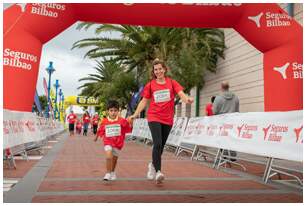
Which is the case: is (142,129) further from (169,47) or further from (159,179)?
(159,179)

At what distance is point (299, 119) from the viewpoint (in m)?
6.40

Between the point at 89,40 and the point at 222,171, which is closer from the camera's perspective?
the point at 222,171

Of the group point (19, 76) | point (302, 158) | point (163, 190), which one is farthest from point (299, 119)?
point (19, 76)

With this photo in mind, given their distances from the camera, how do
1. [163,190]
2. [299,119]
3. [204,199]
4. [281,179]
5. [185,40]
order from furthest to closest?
[185,40], [281,179], [299,119], [163,190], [204,199]

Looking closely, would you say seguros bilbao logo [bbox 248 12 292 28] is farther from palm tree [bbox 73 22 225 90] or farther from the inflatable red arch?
palm tree [bbox 73 22 225 90]

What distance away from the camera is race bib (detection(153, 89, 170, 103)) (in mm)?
6727

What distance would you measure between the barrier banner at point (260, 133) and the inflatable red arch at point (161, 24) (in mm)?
2186

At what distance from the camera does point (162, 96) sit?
674 centimetres

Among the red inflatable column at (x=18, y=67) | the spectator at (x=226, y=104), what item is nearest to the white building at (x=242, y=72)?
the spectator at (x=226, y=104)

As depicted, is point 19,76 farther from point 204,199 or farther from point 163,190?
point 204,199

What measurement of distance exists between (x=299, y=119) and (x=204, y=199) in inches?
79.0

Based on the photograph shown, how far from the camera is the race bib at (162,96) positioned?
22.1 feet

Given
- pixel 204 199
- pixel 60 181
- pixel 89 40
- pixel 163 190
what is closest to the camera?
pixel 204 199

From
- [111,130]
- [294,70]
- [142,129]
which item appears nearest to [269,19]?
[294,70]
